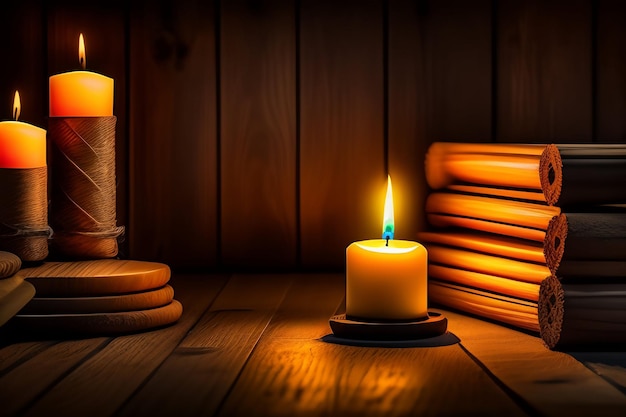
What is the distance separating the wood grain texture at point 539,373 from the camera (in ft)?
2.87

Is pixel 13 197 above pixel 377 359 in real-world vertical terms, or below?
above

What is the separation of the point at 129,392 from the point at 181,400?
57mm

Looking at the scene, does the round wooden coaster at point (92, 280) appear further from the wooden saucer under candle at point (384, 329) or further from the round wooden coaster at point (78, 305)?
the wooden saucer under candle at point (384, 329)

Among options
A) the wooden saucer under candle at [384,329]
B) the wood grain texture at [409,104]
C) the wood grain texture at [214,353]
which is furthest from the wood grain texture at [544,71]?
the wooden saucer under candle at [384,329]

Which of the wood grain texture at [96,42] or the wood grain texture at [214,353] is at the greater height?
the wood grain texture at [96,42]

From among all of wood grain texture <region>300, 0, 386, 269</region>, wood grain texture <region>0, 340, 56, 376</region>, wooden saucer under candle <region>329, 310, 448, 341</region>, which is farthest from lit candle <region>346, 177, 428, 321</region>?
wood grain texture <region>300, 0, 386, 269</region>

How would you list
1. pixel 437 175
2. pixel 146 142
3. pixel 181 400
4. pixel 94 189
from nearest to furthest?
pixel 181 400
pixel 94 189
pixel 437 175
pixel 146 142

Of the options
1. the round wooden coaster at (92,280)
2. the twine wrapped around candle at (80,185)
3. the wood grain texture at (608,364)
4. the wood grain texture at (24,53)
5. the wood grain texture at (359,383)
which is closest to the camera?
the wood grain texture at (359,383)

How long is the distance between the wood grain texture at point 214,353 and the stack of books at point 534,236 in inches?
10.4

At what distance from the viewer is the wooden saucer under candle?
3.78ft

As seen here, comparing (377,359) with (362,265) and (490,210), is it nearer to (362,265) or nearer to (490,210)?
(362,265)

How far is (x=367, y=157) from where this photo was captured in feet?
5.42

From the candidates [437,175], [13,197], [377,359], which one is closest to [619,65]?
[437,175]

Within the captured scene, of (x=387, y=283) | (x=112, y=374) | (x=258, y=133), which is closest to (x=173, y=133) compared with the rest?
(x=258, y=133)
